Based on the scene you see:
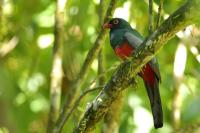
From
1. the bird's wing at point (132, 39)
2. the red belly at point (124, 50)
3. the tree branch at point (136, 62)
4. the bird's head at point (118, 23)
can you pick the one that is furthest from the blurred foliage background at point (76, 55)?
the tree branch at point (136, 62)

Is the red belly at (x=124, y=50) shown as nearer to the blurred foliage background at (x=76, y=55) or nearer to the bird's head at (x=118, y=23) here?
the blurred foliage background at (x=76, y=55)

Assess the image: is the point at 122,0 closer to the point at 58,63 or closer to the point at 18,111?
the point at 58,63

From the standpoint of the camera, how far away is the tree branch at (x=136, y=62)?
269 centimetres

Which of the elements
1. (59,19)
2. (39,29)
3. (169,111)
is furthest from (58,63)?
(169,111)

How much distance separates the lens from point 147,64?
437 cm

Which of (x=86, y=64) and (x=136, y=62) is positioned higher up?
(x=136, y=62)

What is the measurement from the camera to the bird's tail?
13.1 ft

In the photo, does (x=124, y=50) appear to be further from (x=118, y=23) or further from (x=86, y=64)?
(x=118, y=23)

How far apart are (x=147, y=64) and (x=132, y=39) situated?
37cm

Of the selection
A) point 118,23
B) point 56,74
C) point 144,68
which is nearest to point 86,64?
point 56,74

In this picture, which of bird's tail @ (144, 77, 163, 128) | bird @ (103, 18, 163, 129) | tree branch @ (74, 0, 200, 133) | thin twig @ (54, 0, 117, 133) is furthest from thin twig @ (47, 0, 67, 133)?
tree branch @ (74, 0, 200, 133)

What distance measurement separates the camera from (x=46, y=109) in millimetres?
6176

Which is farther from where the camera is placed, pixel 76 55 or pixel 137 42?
pixel 76 55

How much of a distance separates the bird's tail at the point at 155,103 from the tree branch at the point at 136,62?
921mm
